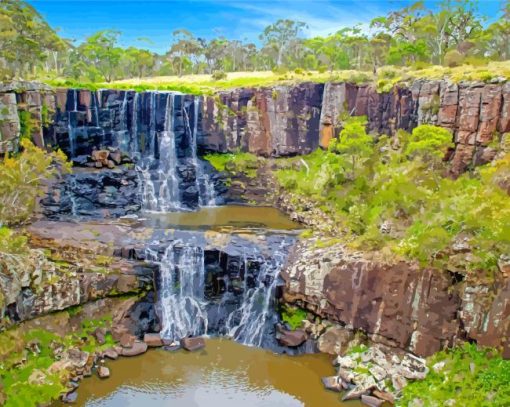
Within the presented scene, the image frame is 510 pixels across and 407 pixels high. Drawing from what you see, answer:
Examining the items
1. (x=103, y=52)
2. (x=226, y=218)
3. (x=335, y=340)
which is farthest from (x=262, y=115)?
(x=103, y=52)

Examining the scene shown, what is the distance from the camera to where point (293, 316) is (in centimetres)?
2816

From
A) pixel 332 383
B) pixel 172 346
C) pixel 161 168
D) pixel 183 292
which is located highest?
pixel 161 168

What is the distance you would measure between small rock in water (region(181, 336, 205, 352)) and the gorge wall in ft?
64.7

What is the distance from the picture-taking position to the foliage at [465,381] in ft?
68.1

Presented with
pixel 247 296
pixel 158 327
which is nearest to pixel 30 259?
pixel 158 327

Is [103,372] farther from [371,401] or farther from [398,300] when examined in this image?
[398,300]

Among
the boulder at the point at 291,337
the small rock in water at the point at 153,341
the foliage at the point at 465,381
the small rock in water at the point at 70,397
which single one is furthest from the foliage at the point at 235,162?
the small rock in water at the point at 70,397

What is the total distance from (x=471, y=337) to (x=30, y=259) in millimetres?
20642

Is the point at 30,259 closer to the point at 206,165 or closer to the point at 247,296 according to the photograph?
the point at 247,296

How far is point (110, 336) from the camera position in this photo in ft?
86.7

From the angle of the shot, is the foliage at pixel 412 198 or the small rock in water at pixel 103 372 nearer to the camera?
the foliage at pixel 412 198

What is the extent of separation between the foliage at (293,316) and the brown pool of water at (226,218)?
836 cm

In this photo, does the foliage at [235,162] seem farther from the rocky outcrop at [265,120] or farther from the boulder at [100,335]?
the boulder at [100,335]

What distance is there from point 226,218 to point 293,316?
40.9 ft
